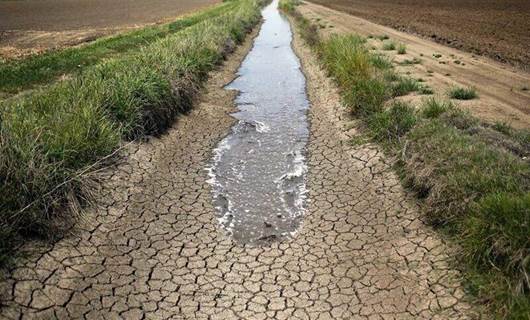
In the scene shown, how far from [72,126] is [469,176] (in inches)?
202

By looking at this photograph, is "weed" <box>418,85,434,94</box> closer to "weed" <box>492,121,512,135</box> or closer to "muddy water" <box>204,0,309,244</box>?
"muddy water" <box>204,0,309,244</box>

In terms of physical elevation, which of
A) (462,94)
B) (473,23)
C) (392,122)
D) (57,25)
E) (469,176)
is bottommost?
(473,23)

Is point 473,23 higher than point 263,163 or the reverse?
the reverse

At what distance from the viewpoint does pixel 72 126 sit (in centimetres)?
655

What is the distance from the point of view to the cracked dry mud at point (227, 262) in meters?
4.58

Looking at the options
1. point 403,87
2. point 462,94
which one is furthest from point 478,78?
point 403,87

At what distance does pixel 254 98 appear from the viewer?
12.7 meters

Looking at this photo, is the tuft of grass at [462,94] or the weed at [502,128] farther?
the tuft of grass at [462,94]

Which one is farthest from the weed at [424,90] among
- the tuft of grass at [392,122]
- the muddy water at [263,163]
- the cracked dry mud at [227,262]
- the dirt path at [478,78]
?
the cracked dry mud at [227,262]

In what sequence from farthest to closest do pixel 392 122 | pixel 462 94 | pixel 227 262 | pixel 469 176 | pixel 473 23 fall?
pixel 473 23 → pixel 462 94 → pixel 392 122 → pixel 469 176 → pixel 227 262

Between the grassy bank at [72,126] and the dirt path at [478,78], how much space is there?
17.7 ft

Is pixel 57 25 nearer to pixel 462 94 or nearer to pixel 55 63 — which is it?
pixel 55 63

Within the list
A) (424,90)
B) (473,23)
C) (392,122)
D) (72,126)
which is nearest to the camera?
(72,126)

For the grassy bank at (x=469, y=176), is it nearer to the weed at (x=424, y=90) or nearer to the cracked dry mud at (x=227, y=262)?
the weed at (x=424, y=90)
